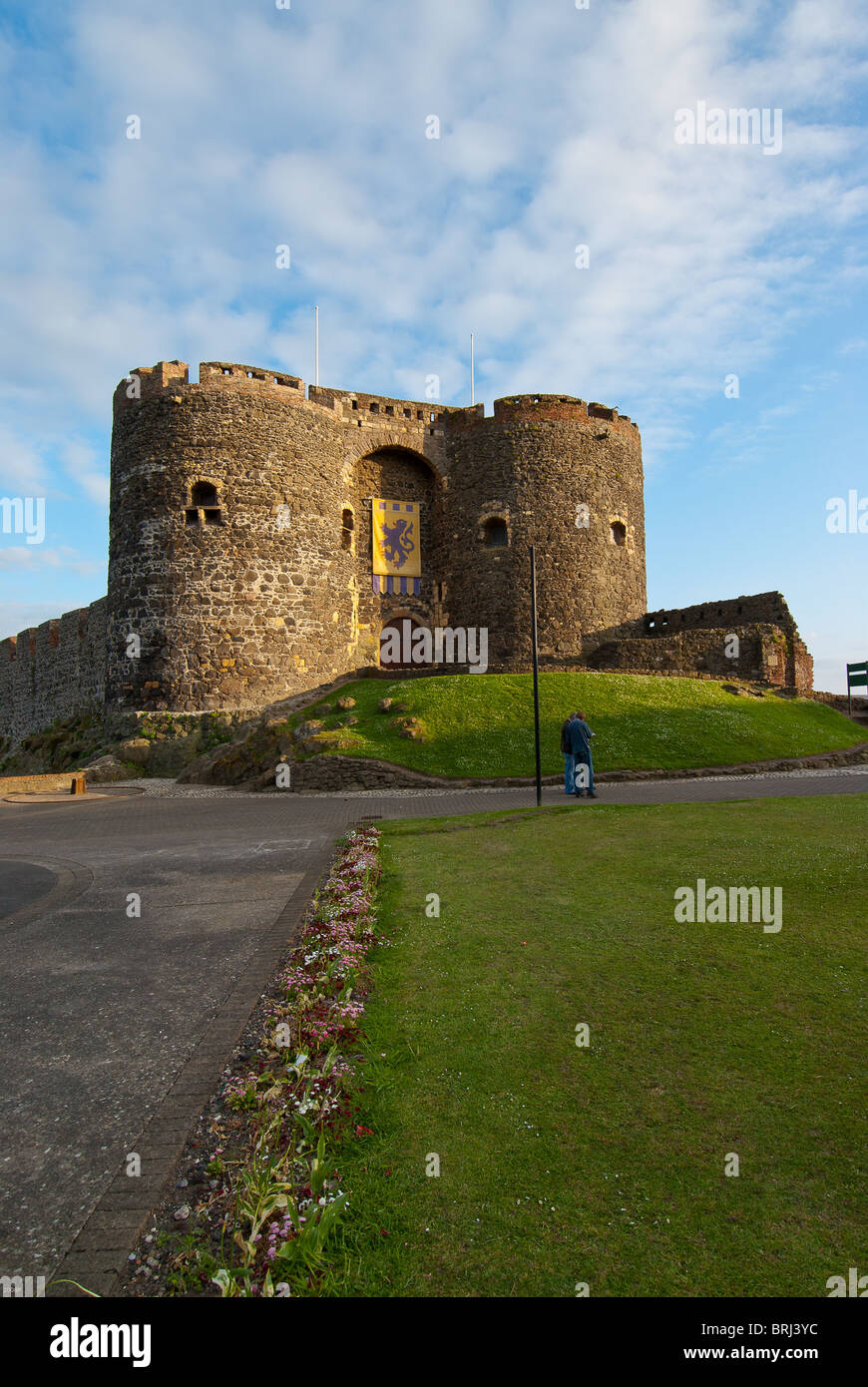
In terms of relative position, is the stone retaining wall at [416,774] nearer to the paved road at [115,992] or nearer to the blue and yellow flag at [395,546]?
the paved road at [115,992]

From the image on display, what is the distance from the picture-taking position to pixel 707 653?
28.0m

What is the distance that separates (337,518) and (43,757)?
15.8 meters

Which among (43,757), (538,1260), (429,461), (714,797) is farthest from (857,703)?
(43,757)

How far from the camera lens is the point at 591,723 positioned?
2012 cm

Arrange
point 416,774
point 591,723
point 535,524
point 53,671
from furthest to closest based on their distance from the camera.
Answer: point 53,671
point 535,524
point 591,723
point 416,774

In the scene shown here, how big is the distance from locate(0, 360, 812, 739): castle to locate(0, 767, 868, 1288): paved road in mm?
14358

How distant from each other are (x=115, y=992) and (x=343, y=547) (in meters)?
26.1

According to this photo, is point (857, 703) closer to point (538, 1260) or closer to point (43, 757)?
point (538, 1260)

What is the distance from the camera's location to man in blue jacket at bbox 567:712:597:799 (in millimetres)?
15047
